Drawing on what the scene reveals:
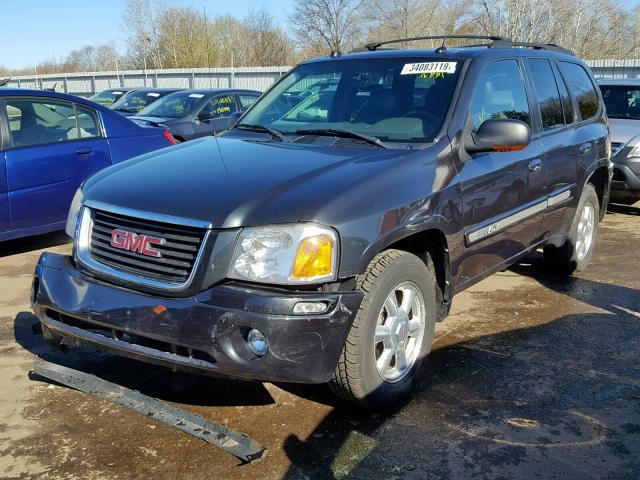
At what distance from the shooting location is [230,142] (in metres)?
4.09

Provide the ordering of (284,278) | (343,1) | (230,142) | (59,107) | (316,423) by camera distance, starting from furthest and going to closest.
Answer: (343,1)
(59,107)
(230,142)
(316,423)
(284,278)

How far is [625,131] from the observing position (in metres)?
8.75

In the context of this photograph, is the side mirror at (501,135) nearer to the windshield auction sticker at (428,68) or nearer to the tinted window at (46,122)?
the windshield auction sticker at (428,68)

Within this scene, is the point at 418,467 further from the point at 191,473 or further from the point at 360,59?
the point at 360,59

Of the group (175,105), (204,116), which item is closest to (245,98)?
(204,116)

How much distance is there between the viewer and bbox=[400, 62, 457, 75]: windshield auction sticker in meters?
4.14

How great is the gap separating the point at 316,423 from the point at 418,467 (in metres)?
0.60

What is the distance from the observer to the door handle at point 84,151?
20.6 feet

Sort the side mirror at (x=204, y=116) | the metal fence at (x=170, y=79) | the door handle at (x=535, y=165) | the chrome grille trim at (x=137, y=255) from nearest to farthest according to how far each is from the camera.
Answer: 1. the chrome grille trim at (x=137, y=255)
2. the door handle at (x=535, y=165)
3. the side mirror at (x=204, y=116)
4. the metal fence at (x=170, y=79)

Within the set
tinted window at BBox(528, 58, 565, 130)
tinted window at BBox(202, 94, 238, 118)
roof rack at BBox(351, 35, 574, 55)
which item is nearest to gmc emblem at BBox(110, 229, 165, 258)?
roof rack at BBox(351, 35, 574, 55)

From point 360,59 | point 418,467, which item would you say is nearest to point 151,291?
point 418,467

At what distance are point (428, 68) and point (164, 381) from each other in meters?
2.52

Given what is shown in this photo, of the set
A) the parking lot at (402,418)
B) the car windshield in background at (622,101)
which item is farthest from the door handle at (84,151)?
the car windshield in background at (622,101)

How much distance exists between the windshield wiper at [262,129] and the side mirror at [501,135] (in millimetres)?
1145
